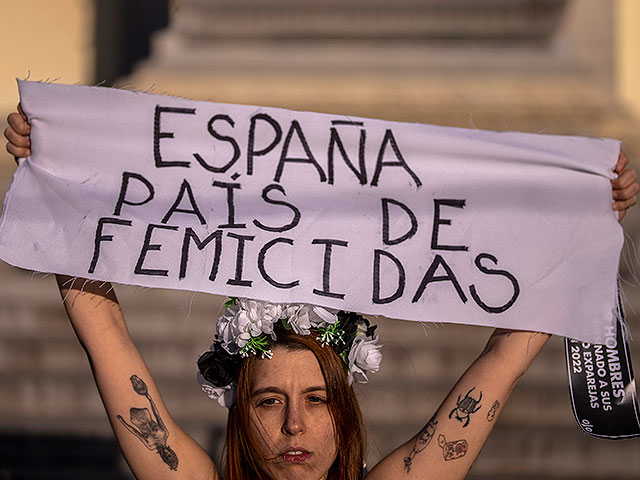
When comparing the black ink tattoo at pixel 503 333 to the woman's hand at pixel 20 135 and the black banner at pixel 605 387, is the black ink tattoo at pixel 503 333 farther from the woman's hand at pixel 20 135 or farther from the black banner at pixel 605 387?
the woman's hand at pixel 20 135

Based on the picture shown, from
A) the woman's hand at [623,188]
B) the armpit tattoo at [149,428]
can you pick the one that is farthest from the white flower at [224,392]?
the woman's hand at [623,188]

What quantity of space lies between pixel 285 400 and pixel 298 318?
9.5 inches

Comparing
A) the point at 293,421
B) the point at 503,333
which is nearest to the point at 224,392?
the point at 293,421

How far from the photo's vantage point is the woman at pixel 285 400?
8.05 feet

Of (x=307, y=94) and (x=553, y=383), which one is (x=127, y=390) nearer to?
(x=553, y=383)

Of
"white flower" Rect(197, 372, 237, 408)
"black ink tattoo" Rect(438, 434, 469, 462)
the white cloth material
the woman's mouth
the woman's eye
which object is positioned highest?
the white cloth material

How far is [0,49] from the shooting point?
973 centimetres

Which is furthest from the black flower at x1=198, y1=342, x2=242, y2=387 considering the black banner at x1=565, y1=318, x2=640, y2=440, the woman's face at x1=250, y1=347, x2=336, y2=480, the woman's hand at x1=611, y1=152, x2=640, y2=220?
the woman's hand at x1=611, y1=152, x2=640, y2=220

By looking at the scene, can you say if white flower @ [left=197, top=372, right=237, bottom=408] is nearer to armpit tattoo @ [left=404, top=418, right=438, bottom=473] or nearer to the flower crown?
the flower crown

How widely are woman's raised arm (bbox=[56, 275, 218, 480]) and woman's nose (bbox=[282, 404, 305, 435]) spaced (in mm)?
299

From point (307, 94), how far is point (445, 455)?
631cm

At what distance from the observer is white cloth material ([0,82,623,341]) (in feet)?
8.50

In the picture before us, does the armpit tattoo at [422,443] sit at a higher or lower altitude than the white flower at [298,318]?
lower

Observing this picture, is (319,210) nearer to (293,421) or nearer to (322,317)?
(322,317)
